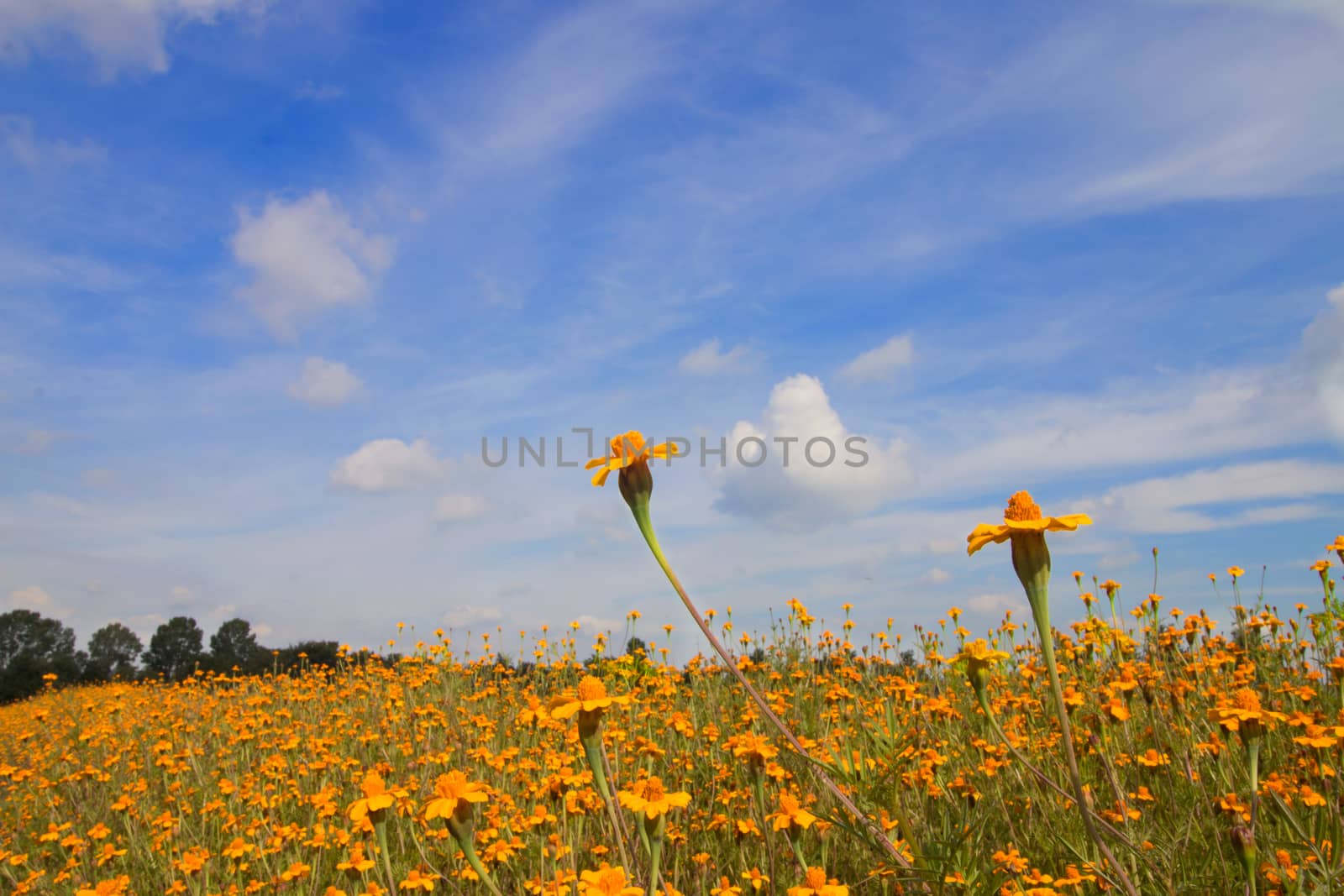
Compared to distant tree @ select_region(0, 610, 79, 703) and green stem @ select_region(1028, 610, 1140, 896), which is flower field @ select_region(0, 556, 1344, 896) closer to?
green stem @ select_region(1028, 610, 1140, 896)

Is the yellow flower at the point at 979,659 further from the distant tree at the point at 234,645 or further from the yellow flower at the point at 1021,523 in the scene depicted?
the distant tree at the point at 234,645

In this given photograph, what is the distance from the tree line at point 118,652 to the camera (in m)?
24.3

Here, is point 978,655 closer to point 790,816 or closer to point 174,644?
point 790,816

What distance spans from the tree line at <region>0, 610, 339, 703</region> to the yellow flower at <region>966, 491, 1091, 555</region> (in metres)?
18.1

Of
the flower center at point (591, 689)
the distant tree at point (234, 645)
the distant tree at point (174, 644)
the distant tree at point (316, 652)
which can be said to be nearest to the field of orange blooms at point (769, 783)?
the flower center at point (591, 689)

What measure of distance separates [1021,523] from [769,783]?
9.54 feet

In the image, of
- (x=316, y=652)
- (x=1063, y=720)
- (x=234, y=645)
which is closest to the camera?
(x=1063, y=720)

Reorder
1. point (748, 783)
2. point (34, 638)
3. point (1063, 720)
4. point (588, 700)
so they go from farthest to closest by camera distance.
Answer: point (34, 638) → point (748, 783) → point (588, 700) → point (1063, 720)

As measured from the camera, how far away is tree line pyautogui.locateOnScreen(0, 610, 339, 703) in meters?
24.3

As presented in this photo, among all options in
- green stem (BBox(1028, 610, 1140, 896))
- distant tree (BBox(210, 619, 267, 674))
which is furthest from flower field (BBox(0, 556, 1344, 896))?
distant tree (BBox(210, 619, 267, 674))

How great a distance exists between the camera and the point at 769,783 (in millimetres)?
4297

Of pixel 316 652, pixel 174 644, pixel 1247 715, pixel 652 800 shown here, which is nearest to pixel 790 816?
pixel 652 800

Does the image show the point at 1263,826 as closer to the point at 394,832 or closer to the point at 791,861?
the point at 791,861

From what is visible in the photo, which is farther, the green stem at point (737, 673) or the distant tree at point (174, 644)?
the distant tree at point (174, 644)
